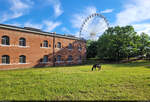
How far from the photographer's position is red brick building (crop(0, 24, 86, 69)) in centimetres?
1580

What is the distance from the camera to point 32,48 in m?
18.7

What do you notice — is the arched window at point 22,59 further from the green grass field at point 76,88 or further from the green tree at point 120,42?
the green tree at point 120,42

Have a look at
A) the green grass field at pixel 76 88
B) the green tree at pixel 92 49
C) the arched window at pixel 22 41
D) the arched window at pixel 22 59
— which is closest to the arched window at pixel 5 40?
the arched window at pixel 22 41

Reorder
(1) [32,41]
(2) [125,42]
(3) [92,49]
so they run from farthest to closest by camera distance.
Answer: (3) [92,49], (2) [125,42], (1) [32,41]

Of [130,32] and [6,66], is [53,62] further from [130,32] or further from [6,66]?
[130,32]

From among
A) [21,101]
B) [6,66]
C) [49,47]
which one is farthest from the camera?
[49,47]

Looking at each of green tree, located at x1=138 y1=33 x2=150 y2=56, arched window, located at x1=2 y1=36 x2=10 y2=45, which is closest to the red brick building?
arched window, located at x1=2 y1=36 x2=10 y2=45

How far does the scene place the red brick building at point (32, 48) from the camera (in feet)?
51.8

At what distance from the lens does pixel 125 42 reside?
2686 centimetres

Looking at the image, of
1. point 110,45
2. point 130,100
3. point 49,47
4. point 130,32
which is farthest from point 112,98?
point 130,32

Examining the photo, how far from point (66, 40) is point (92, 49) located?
2166 cm

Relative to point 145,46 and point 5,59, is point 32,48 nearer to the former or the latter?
point 5,59

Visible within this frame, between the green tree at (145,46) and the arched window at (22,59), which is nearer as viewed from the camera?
the arched window at (22,59)

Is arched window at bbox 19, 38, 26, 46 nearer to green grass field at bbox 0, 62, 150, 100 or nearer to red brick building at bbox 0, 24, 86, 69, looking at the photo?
red brick building at bbox 0, 24, 86, 69
